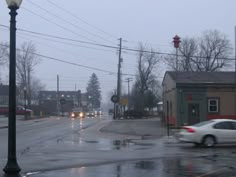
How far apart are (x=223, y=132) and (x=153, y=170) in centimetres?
1090

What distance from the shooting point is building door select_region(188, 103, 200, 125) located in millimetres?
46469

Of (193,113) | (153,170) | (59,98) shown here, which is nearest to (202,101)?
(193,113)

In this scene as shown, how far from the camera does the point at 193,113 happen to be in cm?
4662

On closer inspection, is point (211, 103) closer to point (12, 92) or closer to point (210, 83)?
point (210, 83)

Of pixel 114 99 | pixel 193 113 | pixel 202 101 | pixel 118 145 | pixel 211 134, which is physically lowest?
pixel 118 145

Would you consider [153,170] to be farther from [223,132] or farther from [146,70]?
[146,70]

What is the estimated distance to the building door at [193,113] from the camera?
152 feet

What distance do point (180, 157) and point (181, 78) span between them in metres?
29.8

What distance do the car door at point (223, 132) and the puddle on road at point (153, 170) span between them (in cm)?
747

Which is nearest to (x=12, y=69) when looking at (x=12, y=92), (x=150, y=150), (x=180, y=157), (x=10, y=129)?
(x=12, y=92)

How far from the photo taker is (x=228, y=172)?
14.7 meters

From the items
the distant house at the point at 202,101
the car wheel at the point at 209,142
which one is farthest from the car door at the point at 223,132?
the distant house at the point at 202,101

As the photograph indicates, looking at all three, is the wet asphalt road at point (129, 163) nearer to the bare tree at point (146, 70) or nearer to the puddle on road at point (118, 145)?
the puddle on road at point (118, 145)

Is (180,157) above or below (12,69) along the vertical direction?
below
